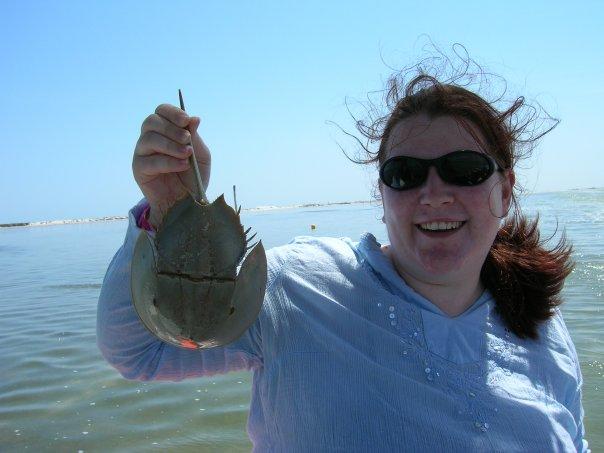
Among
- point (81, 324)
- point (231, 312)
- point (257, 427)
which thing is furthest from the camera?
point (81, 324)

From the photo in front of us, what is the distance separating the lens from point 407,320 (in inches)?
75.7

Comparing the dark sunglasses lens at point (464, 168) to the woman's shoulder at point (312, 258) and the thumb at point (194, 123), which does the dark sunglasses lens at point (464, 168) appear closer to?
the woman's shoulder at point (312, 258)

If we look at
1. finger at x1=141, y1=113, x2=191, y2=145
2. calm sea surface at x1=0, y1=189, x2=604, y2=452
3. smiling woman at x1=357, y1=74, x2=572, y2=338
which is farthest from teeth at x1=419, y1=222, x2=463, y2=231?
finger at x1=141, y1=113, x2=191, y2=145

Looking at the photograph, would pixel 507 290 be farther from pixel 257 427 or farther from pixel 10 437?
pixel 10 437

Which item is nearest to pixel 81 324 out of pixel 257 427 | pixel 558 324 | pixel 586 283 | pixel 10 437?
pixel 10 437

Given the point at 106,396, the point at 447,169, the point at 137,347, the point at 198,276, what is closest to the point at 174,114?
the point at 198,276

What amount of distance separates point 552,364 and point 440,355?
0.54 meters

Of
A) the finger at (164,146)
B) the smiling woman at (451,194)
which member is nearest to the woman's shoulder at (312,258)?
the smiling woman at (451,194)

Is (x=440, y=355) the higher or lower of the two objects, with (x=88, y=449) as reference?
higher

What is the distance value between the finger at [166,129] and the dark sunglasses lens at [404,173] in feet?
2.84

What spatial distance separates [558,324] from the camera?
229cm

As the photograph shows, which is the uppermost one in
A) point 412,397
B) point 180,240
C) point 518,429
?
point 180,240

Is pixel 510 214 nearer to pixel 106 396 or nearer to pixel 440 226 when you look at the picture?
pixel 440 226

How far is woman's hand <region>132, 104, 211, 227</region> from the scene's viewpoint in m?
1.55
